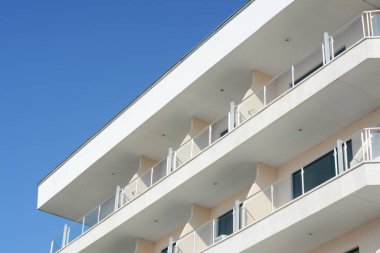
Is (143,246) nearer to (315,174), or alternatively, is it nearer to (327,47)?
(315,174)

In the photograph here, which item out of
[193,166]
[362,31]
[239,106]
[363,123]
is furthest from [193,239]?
[362,31]

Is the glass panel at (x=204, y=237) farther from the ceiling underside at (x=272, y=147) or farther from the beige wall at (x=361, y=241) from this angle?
the beige wall at (x=361, y=241)

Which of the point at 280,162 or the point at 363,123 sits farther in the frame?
the point at 280,162

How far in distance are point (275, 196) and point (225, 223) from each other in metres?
3.44

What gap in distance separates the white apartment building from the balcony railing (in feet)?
0.14

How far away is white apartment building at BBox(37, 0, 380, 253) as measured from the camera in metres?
22.2

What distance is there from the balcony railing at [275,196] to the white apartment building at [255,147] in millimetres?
42

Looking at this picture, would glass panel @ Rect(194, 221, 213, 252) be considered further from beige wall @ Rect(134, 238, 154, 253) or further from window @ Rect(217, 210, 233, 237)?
beige wall @ Rect(134, 238, 154, 253)

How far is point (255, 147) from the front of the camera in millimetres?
25719

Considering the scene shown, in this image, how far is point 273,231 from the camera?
75.0 ft

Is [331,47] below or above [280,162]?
above

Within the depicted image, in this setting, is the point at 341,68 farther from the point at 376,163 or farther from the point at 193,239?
the point at 193,239

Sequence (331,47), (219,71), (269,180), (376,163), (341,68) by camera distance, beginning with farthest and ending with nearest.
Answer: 1. (219,71)
2. (269,180)
3. (331,47)
4. (341,68)
5. (376,163)

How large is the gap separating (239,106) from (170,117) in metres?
4.14
